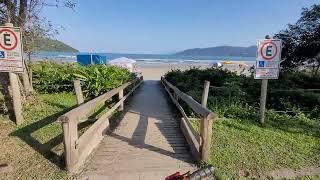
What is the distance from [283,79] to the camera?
11.6 m

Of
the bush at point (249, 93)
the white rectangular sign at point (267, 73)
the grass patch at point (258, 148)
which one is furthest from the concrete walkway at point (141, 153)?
the white rectangular sign at point (267, 73)

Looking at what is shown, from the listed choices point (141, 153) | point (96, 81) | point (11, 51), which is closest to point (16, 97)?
point (11, 51)

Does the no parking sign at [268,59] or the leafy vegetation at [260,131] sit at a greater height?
the no parking sign at [268,59]

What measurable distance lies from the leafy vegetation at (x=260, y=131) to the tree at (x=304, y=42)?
6.39 ft

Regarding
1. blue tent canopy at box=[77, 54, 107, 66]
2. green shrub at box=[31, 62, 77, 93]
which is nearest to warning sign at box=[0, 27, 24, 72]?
green shrub at box=[31, 62, 77, 93]

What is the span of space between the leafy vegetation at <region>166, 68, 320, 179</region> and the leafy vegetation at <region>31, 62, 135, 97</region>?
2831mm

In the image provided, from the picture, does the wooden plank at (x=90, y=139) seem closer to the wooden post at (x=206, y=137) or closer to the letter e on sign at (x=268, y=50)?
the wooden post at (x=206, y=137)

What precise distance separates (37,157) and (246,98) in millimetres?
6761

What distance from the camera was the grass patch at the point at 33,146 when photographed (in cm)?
450

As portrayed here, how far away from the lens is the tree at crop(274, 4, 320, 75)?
1241 cm

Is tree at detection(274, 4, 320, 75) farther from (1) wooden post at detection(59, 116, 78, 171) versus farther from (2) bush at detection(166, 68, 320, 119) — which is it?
(1) wooden post at detection(59, 116, 78, 171)

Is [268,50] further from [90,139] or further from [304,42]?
[304,42]

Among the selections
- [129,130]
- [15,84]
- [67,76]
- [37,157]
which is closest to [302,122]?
[129,130]

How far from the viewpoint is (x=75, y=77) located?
1133 centimetres
